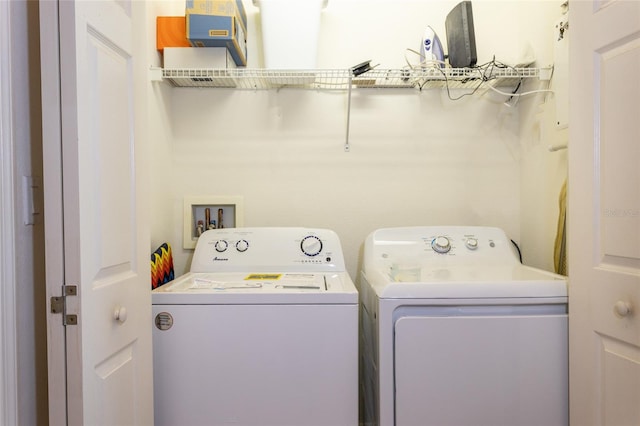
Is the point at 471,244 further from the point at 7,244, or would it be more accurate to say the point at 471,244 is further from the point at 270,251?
the point at 7,244

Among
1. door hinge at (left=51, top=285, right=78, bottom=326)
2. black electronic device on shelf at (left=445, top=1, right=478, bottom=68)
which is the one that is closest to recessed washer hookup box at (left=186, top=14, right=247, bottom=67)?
black electronic device on shelf at (left=445, top=1, right=478, bottom=68)

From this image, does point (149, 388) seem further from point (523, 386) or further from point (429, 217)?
point (429, 217)

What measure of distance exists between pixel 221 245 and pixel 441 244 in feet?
3.13

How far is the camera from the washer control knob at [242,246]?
5.32ft

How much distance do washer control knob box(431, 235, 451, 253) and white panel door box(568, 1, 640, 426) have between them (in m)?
0.53

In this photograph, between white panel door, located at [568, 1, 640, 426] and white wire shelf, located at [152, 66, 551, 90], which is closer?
white panel door, located at [568, 1, 640, 426]

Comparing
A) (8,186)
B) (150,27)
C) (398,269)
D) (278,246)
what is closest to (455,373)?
(398,269)

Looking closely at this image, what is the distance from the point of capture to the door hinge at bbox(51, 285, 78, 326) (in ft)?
2.62

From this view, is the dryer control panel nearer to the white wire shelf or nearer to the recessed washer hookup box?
the white wire shelf

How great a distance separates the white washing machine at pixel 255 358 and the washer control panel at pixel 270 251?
1.35ft

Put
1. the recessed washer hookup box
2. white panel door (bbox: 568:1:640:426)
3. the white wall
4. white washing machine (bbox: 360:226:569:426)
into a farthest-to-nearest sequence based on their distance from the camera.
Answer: the white wall
the recessed washer hookup box
white washing machine (bbox: 360:226:569:426)
white panel door (bbox: 568:1:640:426)

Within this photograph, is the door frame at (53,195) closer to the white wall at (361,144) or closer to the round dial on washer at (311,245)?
the round dial on washer at (311,245)

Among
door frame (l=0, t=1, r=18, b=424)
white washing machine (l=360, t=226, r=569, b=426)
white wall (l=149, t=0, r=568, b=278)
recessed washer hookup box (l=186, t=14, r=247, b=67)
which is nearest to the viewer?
door frame (l=0, t=1, r=18, b=424)

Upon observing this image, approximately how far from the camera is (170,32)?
1.68 metres
